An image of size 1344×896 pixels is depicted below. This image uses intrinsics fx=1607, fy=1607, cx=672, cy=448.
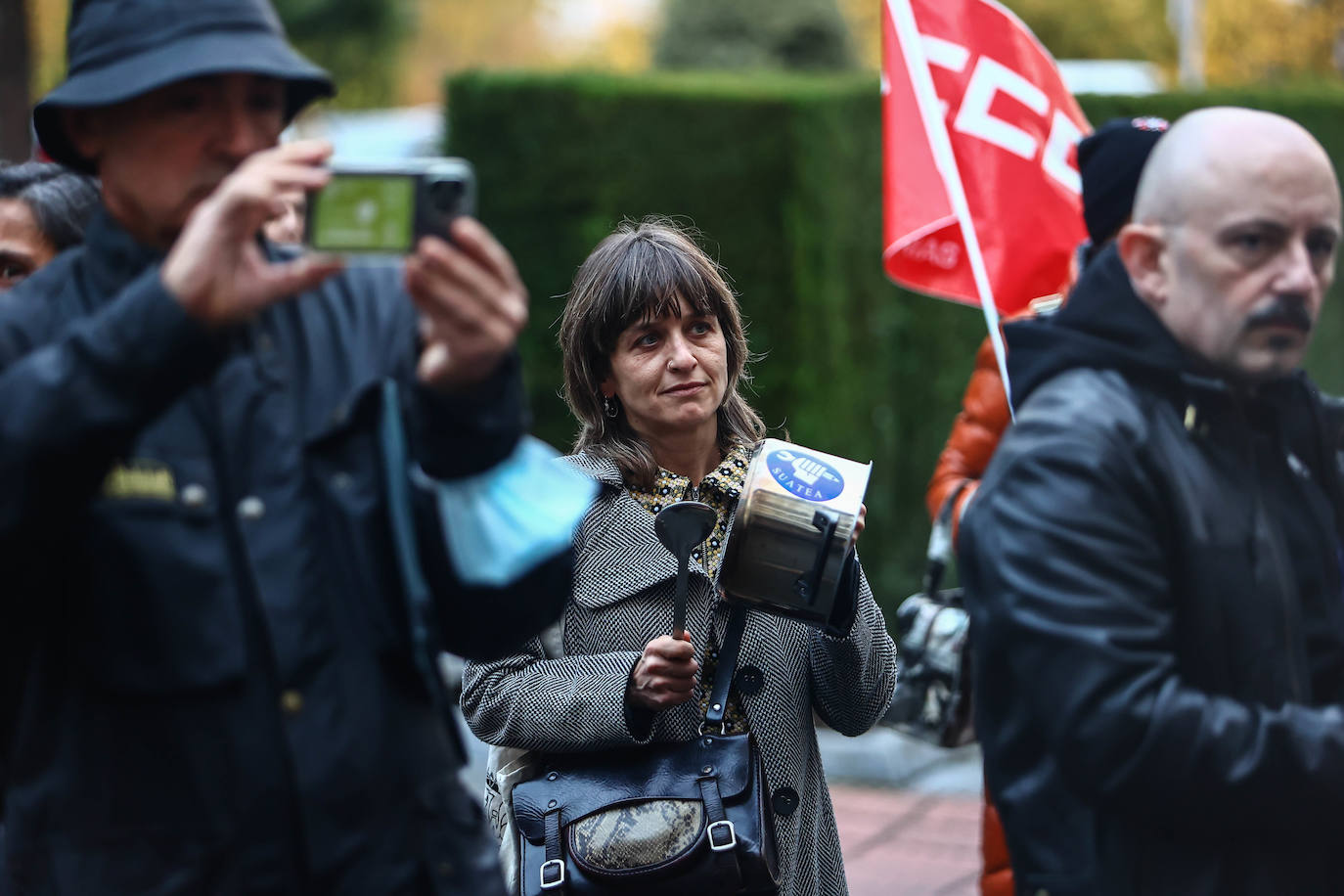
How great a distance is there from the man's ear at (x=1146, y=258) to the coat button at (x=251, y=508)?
42.1 inches

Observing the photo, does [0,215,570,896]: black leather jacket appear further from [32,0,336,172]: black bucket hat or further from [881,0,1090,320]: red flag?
[881,0,1090,320]: red flag

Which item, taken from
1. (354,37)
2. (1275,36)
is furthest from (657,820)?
(354,37)

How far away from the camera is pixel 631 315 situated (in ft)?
10.0

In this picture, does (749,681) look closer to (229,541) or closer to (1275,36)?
(229,541)

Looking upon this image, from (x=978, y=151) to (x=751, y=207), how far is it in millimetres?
3189

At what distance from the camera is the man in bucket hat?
1.72m

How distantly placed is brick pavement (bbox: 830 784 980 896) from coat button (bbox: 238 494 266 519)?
12.4 ft

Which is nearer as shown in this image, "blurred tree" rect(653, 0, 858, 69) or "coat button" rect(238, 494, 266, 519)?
"coat button" rect(238, 494, 266, 519)

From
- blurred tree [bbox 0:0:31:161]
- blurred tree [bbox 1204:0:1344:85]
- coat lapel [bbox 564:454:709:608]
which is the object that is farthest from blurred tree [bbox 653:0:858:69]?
coat lapel [bbox 564:454:709:608]

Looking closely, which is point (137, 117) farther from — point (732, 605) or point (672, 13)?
point (672, 13)

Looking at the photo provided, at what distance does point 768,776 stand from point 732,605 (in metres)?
0.31

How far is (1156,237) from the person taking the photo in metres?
1.93

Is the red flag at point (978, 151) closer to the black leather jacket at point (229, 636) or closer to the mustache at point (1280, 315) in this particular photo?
the mustache at point (1280, 315)

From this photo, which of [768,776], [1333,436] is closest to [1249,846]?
[1333,436]
